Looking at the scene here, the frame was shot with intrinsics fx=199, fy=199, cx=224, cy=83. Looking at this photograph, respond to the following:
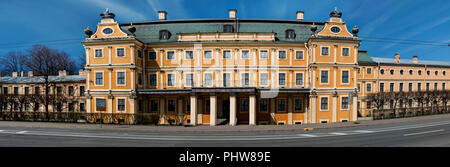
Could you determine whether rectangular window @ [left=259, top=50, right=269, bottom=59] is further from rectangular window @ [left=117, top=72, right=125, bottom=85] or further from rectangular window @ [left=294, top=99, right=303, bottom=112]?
rectangular window @ [left=117, top=72, right=125, bottom=85]

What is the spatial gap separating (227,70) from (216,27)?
229 inches

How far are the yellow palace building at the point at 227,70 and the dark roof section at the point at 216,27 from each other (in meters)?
0.15

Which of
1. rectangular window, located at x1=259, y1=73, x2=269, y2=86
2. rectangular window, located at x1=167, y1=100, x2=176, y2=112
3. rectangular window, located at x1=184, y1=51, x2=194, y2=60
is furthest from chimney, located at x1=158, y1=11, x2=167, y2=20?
rectangular window, located at x1=259, y1=73, x2=269, y2=86

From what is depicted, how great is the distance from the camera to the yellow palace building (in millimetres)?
22609

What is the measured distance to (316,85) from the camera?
22.5 meters

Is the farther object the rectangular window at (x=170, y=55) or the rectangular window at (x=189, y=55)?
the rectangular window at (x=170, y=55)

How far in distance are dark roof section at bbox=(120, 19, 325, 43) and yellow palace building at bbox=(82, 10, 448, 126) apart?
0.15m

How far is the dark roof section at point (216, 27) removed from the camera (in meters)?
24.9

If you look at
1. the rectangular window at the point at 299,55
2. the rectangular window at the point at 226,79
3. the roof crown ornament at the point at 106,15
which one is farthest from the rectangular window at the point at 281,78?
the roof crown ornament at the point at 106,15

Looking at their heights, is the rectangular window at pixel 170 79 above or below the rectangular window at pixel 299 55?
below

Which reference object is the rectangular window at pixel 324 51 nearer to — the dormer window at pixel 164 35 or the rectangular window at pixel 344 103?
the rectangular window at pixel 344 103

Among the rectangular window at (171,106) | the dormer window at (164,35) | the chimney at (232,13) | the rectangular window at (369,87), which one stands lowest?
the rectangular window at (171,106)

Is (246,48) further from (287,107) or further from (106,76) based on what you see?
(106,76)

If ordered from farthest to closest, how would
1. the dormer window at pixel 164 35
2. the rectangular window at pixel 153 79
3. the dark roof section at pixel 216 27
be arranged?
the dark roof section at pixel 216 27 → the dormer window at pixel 164 35 → the rectangular window at pixel 153 79
